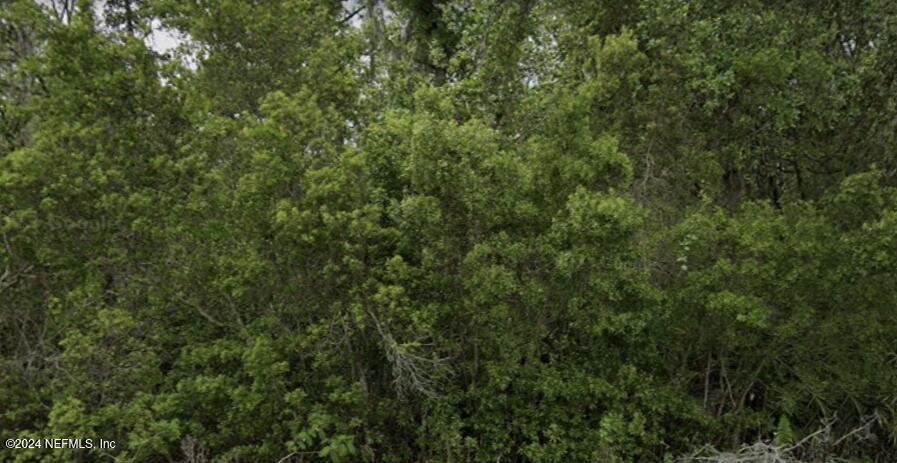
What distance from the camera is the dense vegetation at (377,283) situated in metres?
5.87

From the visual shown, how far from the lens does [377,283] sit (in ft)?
19.2

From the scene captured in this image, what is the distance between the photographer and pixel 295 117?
6016 millimetres

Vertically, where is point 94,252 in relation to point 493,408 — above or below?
above

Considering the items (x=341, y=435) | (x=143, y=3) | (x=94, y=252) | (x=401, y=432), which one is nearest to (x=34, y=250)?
(x=94, y=252)

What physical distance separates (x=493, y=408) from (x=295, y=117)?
3.44 meters

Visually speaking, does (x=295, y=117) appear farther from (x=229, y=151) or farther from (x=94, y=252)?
(x=94, y=252)

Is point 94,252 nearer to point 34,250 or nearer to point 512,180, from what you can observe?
point 34,250

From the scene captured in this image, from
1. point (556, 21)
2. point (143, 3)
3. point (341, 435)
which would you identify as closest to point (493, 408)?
point (341, 435)

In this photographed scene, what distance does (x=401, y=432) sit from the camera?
22.1 feet

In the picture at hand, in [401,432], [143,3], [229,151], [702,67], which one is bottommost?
[401,432]

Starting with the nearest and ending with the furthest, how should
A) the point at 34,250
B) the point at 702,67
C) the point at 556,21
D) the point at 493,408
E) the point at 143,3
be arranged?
the point at 34,250 < the point at 493,408 < the point at 702,67 < the point at 556,21 < the point at 143,3

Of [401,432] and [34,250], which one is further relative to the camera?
[401,432]

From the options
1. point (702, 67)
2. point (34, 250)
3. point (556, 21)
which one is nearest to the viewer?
point (34, 250)

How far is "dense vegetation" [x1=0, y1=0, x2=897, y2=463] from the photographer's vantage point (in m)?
5.87
